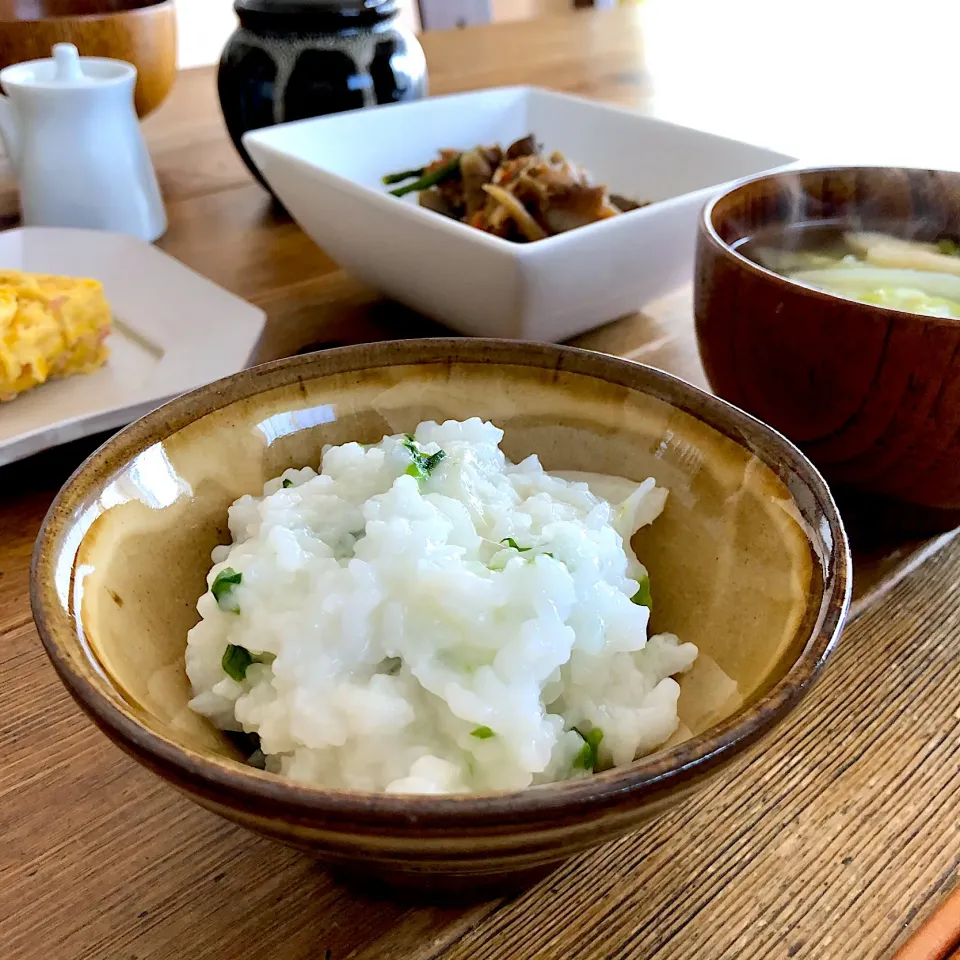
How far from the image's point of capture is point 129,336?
1.41 meters

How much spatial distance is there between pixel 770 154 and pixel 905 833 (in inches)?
45.1

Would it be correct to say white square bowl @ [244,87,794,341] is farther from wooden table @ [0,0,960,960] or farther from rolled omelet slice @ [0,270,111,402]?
wooden table @ [0,0,960,960]

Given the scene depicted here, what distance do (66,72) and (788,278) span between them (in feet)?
4.27

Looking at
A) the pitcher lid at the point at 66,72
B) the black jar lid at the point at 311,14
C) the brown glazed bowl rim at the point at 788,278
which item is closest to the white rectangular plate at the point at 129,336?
the pitcher lid at the point at 66,72

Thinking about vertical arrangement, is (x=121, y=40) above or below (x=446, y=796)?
above

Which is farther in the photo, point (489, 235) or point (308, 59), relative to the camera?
point (308, 59)

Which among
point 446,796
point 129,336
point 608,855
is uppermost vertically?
point 446,796

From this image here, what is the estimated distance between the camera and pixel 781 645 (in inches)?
24.6

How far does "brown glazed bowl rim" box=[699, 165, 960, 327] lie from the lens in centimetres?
85

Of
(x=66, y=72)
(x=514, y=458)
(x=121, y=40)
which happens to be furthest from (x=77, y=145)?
(x=514, y=458)

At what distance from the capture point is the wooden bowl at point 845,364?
34.1 inches

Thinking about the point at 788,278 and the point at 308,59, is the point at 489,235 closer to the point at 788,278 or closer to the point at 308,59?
the point at 788,278

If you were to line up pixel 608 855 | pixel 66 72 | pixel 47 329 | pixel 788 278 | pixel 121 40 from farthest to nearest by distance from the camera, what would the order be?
pixel 121 40
pixel 66 72
pixel 47 329
pixel 788 278
pixel 608 855

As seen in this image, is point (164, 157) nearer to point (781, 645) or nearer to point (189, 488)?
point (189, 488)
